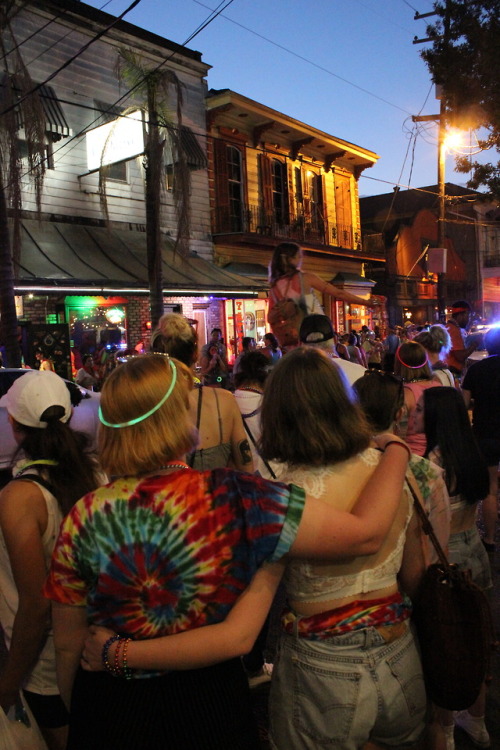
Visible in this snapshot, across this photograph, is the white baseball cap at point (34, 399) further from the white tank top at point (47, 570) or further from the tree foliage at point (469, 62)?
the tree foliage at point (469, 62)

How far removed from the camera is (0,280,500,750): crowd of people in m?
1.53

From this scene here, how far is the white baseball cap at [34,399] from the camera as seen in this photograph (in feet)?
7.34

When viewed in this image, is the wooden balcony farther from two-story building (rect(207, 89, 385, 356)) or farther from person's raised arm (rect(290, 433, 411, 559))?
person's raised arm (rect(290, 433, 411, 559))

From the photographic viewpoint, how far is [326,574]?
1.78 metres

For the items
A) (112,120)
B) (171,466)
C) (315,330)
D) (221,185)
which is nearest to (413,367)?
(315,330)

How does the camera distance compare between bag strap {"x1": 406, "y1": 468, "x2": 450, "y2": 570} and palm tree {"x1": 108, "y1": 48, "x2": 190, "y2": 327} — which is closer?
bag strap {"x1": 406, "y1": 468, "x2": 450, "y2": 570}

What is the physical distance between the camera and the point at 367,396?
2812mm

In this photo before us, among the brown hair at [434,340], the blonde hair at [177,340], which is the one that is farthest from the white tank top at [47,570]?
the brown hair at [434,340]

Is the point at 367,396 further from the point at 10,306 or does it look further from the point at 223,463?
the point at 10,306

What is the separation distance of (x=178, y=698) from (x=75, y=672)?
31 cm

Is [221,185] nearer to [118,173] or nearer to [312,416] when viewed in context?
[118,173]

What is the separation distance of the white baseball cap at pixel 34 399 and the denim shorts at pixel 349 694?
3.92ft

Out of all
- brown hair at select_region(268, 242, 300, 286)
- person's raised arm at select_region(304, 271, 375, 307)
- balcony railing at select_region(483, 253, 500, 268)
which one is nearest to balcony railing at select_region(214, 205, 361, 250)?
brown hair at select_region(268, 242, 300, 286)

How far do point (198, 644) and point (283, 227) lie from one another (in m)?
22.2
